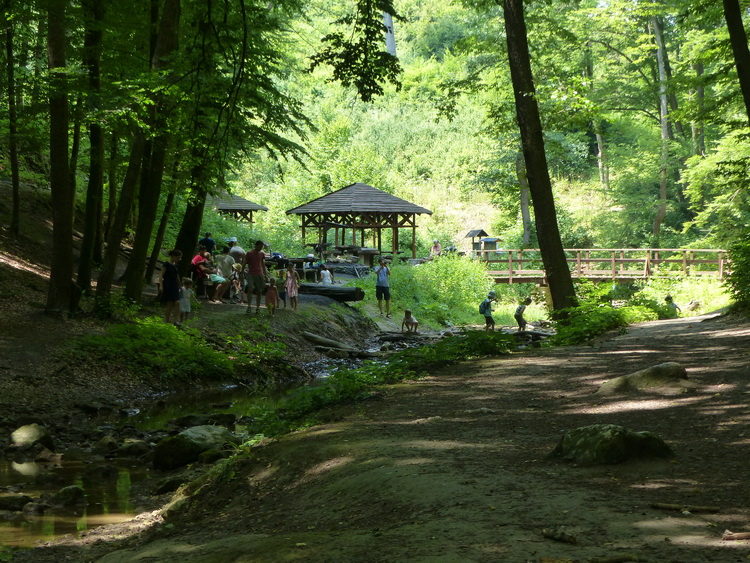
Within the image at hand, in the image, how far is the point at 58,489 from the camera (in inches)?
294

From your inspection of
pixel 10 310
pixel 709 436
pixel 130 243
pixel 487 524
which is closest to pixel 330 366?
pixel 10 310

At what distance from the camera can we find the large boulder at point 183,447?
27.6 feet

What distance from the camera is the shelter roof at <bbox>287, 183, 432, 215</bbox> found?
3597 cm

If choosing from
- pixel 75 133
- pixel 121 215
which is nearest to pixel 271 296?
pixel 121 215

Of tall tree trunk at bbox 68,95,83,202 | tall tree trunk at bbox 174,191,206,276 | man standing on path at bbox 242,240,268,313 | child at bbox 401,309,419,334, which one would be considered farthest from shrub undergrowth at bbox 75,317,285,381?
child at bbox 401,309,419,334

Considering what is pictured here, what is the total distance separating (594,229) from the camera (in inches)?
1790

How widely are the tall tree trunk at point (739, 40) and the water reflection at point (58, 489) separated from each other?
11.6m

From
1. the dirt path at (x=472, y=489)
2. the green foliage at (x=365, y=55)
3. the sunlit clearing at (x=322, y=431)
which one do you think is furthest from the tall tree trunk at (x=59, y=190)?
the sunlit clearing at (x=322, y=431)

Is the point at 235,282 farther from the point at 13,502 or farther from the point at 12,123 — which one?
the point at 13,502

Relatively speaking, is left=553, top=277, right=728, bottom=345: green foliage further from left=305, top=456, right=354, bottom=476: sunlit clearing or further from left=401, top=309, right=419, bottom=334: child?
left=305, top=456, right=354, bottom=476: sunlit clearing

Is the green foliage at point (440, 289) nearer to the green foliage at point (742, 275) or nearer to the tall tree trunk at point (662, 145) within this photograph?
the green foliage at point (742, 275)

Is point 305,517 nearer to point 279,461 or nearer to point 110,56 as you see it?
point 279,461

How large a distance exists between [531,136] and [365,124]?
49.0 m

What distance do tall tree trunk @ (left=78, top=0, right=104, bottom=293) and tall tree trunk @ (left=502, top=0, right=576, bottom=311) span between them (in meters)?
6.80
